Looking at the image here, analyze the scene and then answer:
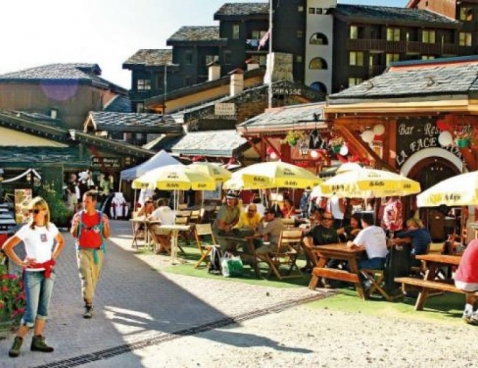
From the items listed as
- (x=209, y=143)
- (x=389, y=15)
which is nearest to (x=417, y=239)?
(x=209, y=143)

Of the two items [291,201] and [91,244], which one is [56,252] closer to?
[91,244]

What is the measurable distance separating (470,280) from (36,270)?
18.6ft

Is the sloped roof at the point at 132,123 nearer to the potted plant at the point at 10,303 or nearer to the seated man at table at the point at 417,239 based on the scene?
the seated man at table at the point at 417,239

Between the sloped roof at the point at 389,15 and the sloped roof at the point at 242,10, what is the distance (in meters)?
5.45

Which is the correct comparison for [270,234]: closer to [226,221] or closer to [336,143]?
[226,221]

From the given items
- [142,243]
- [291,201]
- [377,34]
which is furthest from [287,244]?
[377,34]

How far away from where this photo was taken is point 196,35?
192ft

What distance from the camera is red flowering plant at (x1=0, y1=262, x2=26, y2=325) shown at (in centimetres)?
868

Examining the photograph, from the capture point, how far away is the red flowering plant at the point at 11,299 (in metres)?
8.68

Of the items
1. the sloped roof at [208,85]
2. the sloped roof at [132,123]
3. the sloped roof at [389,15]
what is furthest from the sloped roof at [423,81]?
the sloped roof at [389,15]

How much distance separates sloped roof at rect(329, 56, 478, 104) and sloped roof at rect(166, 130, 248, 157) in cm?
1043

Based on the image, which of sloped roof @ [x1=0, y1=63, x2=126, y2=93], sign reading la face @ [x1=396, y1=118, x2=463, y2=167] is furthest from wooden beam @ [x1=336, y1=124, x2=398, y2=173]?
sloped roof @ [x1=0, y1=63, x2=126, y2=93]

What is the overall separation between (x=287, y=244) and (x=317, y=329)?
15.1ft

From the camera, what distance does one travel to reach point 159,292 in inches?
475
